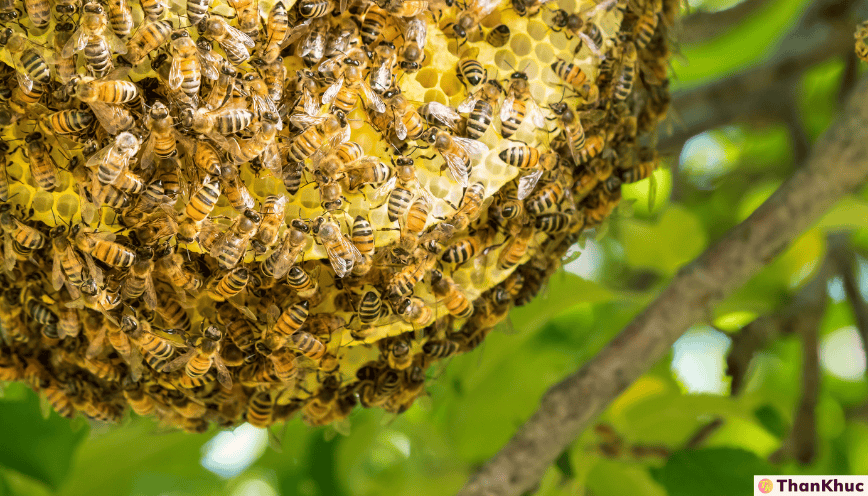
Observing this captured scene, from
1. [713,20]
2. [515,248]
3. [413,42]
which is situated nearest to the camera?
[413,42]

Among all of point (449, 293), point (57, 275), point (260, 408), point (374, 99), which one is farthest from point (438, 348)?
point (57, 275)

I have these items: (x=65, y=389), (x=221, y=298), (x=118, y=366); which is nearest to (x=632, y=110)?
(x=221, y=298)

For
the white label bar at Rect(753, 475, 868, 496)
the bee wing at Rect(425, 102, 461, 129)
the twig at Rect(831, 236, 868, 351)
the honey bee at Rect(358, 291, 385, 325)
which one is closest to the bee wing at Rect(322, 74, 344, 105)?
the bee wing at Rect(425, 102, 461, 129)

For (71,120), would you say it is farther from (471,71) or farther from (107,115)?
(471,71)

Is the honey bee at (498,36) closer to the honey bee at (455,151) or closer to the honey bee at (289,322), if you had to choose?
the honey bee at (455,151)

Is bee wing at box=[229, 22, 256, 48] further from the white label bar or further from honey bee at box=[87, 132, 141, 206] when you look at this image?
the white label bar

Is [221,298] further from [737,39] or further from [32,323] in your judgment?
[737,39]
